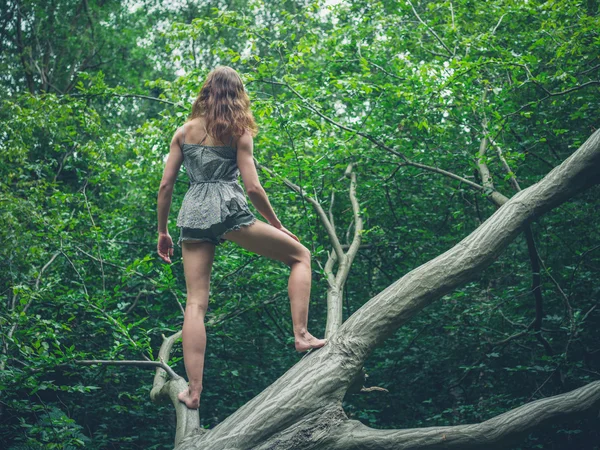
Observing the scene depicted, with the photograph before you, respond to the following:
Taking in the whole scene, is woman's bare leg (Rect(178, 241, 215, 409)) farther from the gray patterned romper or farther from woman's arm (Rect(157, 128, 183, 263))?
woman's arm (Rect(157, 128, 183, 263))

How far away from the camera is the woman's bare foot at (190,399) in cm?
307

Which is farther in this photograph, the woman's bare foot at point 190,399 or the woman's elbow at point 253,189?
the woman's bare foot at point 190,399

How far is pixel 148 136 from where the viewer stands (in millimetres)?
6258

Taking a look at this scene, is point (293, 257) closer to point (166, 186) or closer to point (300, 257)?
point (300, 257)

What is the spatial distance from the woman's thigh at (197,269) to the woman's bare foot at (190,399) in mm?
495

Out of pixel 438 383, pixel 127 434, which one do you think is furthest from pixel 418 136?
pixel 127 434

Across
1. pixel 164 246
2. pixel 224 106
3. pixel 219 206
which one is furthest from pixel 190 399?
pixel 224 106

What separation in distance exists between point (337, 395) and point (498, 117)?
2.98m

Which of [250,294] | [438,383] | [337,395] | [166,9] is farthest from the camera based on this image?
[166,9]

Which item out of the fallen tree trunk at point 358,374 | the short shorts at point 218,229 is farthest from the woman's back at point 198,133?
the fallen tree trunk at point 358,374

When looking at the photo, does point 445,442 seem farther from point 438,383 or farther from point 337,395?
point 438,383

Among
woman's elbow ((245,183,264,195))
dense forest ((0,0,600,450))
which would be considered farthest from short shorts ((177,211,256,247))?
dense forest ((0,0,600,450))

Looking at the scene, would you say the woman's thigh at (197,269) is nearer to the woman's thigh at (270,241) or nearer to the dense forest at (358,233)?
the woman's thigh at (270,241)

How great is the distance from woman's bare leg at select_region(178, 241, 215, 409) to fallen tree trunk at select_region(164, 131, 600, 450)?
32 cm
